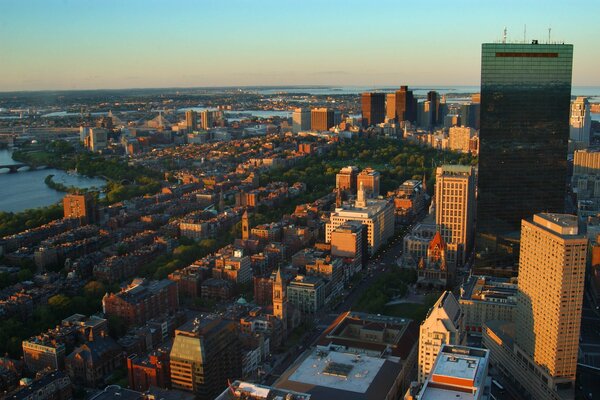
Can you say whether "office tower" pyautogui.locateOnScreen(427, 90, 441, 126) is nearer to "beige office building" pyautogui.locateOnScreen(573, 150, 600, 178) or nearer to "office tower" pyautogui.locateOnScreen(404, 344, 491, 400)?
"beige office building" pyautogui.locateOnScreen(573, 150, 600, 178)

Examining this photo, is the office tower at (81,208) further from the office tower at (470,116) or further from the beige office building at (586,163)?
the office tower at (470,116)

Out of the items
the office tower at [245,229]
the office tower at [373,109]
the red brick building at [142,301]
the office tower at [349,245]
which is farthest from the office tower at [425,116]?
the red brick building at [142,301]

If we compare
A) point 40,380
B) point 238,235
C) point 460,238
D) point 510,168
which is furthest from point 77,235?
point 510,168

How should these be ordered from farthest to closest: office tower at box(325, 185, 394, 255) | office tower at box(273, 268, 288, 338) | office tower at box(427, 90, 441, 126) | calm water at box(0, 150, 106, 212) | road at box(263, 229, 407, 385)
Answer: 1. office tower at box(427, 90, 441, 126)
2. calm water at box(0, 150, 106, 212)
3. office tower at box(325, 185, 394, 255)
4. office tower at box(273, 268, 288, 338)
5. road at box(263, 229, 407, 385)

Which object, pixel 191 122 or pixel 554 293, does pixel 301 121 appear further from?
pixel 554 293

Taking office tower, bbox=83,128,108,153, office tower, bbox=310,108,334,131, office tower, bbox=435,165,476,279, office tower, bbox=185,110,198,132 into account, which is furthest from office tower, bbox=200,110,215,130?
office tower, bbox=435,165,476,279
